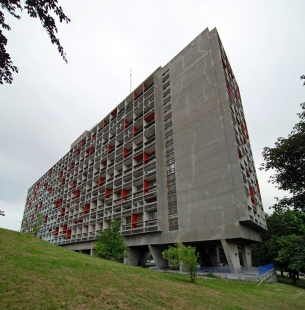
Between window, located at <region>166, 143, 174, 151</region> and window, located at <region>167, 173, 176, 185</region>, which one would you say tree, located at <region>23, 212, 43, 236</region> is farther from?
window, located at <region>166, 143, 174, 151</region>

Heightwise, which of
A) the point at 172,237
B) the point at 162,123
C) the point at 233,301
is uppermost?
the point at 162,123

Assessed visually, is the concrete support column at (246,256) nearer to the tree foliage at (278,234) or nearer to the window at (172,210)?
the tree foliage at (278,234)

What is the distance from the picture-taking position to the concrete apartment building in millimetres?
27328

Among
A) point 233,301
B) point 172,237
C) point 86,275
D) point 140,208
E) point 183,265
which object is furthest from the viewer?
point 140,208

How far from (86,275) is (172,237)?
64.8ft

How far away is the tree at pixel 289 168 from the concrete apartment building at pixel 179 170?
427 centimetres

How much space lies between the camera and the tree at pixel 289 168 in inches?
802

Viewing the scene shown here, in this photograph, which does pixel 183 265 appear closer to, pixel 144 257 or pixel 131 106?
pixel 144 257

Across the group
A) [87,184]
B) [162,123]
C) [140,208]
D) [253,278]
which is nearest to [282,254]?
[253,278]

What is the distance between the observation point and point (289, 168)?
2136 centimetres

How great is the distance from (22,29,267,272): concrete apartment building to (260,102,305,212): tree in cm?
427

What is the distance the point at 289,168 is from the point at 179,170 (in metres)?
14.9

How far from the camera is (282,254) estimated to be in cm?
3272

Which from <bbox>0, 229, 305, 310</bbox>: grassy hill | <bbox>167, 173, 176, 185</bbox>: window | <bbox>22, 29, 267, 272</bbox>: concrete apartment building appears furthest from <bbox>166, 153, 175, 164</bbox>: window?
<bbox>0, 229, 305, 310</bbox>: grassy hill
